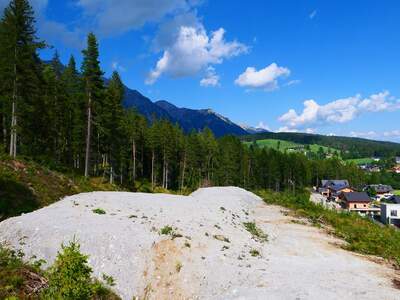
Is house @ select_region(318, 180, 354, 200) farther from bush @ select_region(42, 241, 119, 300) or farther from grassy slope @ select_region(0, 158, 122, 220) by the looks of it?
bush @ select_region(42, 241, 119, 300)

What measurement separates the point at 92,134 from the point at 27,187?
28.9 meters

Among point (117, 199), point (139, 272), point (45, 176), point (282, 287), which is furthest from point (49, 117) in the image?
point (282, 287)

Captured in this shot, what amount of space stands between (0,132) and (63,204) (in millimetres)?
31873

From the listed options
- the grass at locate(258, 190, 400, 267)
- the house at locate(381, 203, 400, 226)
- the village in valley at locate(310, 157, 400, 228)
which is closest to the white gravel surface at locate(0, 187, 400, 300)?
the grass at locate(258, 190, 400, 267)

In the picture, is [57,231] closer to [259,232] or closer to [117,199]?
[117,199]

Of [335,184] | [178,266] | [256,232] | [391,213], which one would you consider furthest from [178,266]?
[335,184]

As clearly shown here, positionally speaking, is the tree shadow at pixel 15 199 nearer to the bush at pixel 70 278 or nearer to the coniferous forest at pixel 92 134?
the coniferous forest at pixel 92 134

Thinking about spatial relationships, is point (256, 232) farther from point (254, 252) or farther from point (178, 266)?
point (178, 266)

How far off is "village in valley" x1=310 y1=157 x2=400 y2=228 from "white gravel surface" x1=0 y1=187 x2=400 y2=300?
72.1 ft

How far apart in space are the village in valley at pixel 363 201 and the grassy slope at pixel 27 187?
2822cm

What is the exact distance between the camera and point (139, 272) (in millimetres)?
14109

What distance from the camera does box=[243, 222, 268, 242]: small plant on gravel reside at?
71.9ft

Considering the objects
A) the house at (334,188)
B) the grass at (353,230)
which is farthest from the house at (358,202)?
the grass at (353,230)

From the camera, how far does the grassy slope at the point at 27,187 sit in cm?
2317
